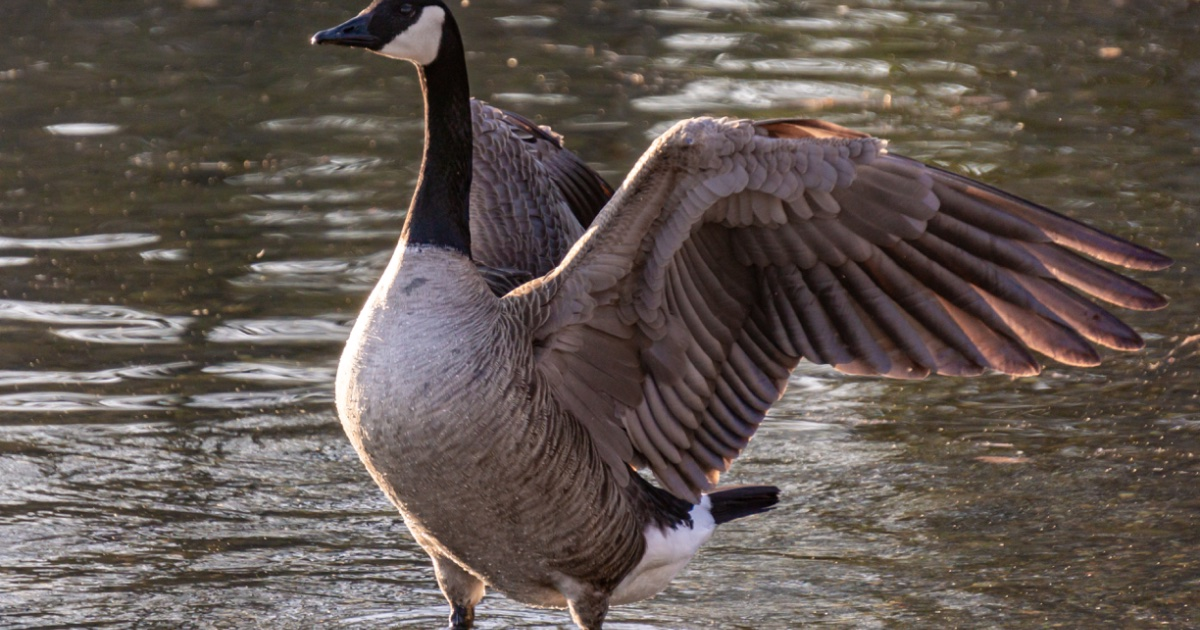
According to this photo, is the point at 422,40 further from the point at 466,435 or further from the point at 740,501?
the point at 740,501

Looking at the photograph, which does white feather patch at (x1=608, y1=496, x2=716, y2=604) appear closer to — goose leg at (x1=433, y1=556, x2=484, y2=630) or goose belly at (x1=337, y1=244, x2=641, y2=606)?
goose belly at (x1=337, y1=244, x2=641, y2=606)

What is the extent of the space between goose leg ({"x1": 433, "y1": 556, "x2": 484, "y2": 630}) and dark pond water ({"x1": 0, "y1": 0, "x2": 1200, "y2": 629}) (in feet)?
0.43

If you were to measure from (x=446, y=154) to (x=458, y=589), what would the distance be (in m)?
1.43

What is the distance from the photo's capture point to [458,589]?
5.11 meters

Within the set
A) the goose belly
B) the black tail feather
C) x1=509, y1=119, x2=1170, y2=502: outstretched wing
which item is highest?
x1=509, y1=119, x2=1170, y2=502: outstretched wing

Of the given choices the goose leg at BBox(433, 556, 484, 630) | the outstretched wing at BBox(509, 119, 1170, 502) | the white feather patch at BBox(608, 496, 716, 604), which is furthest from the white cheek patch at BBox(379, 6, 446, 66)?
the white feather patch at BBox(608, 496, 716, 604)

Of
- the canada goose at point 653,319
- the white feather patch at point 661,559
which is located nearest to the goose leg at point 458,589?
the canada goose at point 653,319

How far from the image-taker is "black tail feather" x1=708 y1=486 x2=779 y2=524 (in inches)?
215

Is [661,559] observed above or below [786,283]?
below

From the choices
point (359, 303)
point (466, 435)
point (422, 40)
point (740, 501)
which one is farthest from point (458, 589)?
point (359, 303)

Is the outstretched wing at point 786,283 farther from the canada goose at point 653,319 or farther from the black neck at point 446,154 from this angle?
the black neck at point 446,154

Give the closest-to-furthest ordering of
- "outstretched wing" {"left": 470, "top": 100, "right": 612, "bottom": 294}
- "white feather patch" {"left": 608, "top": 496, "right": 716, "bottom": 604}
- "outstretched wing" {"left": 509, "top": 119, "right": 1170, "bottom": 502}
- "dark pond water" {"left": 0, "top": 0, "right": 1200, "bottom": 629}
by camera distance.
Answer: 1. "outstretched wing" {"left": 509, "top": 119, "right": 1170, "bottom": 502}
2. "white feather patch" {"left": 608, "top": 496, "right": 716, "bottom": 604}
3. "dark pond water" {"left": 0, "top": 0, "right": 1200, "bottom": 629}
4. "outstretched wing" {"left": 470, "top": 100, "right": 612, "bottom": 294}

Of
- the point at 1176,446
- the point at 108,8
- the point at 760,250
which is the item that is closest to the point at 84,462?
the point at 760,250

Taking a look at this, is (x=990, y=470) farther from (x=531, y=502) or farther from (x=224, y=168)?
(x=224, y=168)
